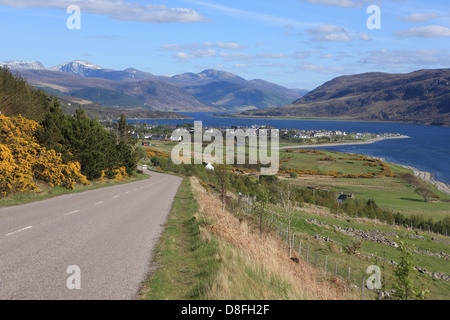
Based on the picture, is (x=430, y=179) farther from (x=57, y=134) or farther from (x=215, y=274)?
(x=215, y=274)

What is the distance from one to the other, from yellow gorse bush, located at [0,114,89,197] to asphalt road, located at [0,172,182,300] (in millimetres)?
4720

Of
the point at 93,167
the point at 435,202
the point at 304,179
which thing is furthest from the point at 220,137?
the point at 93,167

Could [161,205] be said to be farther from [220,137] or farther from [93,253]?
[220,137]

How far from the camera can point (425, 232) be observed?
175ft

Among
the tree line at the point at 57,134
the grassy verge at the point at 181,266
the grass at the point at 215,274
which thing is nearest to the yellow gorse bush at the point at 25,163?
the tree line at the point at 57,134

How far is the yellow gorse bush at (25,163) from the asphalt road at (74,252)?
472 centimetres

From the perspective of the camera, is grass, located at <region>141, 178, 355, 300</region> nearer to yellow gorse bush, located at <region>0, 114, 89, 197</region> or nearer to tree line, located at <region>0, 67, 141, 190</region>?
yellow gorse bush, located at <region>0, 114, 89, 197</region>

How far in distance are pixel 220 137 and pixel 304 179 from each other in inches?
3177

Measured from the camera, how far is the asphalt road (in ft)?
23.1

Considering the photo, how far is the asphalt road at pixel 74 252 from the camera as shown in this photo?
7039 mm

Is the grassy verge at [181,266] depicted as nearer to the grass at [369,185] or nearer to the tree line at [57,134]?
the tree line at [57,134]

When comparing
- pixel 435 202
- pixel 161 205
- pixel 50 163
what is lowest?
pixel 435 202

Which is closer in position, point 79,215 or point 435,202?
point 79,215
